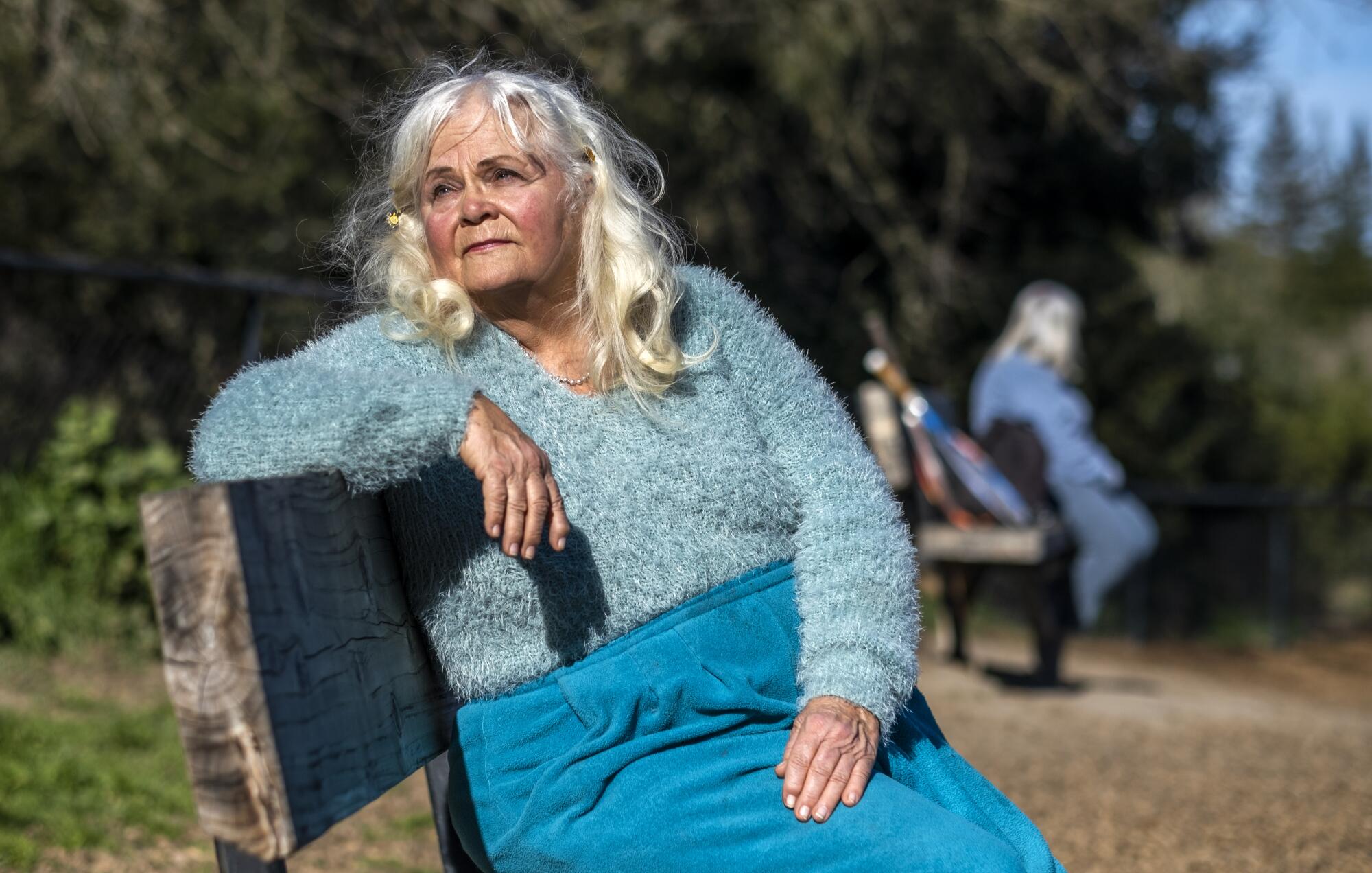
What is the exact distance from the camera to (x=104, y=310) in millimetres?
6227

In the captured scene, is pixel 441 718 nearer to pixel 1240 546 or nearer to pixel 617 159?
pixel 617 159

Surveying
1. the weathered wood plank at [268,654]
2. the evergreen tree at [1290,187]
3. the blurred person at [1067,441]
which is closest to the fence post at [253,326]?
the blurred person at [1067,441]

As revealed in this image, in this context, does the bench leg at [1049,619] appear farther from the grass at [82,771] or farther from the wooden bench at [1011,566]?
the grass at [82,771]

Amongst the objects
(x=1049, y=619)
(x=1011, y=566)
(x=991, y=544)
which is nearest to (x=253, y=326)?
(x=991, y=544)

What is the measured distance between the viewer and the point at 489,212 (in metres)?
2.12

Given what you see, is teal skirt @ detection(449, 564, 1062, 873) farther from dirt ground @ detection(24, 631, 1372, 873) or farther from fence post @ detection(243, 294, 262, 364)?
fence post @ detection(243, 294, 262, 364)

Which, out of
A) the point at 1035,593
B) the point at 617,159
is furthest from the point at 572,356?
the point at 1035,593

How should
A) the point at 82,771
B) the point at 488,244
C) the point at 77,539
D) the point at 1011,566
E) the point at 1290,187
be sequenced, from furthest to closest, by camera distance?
the point at 1290,187 → the point at 1011,566 → the point at 77,539 → the point at 82,771 → the point at 488,244

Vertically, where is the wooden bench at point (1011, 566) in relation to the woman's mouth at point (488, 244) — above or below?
below

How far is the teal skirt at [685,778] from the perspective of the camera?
1842 millimetres

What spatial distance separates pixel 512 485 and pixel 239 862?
1.74 feet

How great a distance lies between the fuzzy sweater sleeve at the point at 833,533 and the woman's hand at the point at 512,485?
483 millimetres

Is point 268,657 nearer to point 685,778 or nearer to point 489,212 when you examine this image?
point 685,778

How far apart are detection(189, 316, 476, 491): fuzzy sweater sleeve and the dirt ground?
198 cm
